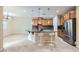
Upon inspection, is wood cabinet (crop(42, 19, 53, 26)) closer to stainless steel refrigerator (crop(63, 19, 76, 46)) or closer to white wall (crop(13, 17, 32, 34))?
white wall (crop(13, 17, 32, 34))

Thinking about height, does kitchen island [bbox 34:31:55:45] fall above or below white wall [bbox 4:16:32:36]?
below

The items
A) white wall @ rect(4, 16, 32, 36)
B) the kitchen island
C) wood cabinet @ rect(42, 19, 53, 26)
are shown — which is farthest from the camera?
the kitchen island

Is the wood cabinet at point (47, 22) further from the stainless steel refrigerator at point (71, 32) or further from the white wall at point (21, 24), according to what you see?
the stainless steel refrigerator at point (71, 32)

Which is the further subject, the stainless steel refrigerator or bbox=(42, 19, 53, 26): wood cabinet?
the stainless steel refrigerator

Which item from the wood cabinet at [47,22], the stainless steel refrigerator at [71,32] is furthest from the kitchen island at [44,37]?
the stainless steel refrigerator at [71,32]

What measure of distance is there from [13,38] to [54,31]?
0.84 metres

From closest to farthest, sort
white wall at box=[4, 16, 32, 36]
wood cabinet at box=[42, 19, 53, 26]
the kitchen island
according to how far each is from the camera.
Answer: white wall at box=[4, 16, 32, 36], wood cabinet at box=[42, 19, 53, 26], the kitchen island

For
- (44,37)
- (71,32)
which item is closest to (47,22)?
(44,37)

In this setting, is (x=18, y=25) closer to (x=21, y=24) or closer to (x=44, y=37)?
(x=21, y=24)

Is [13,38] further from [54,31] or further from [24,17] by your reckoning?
[54,31]

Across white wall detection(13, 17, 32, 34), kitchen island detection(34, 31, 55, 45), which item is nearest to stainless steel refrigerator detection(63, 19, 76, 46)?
kitchen island detection(34, 31, 55, 45)

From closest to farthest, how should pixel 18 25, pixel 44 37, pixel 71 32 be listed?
pixel 18 25
pixel 44 37
pixel 71 32
